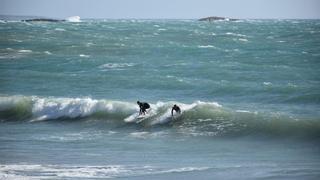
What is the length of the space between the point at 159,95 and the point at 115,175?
14.5 m

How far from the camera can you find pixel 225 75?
34.0 metres

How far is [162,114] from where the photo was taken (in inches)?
907

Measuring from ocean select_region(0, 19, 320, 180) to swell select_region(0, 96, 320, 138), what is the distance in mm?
39

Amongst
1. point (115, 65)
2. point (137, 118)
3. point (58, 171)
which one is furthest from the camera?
point (115, 65)

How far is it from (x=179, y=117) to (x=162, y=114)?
72cm

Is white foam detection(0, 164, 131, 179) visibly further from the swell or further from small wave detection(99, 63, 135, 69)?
small wave detection(99, 63, 135, 69)

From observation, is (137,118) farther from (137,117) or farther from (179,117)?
(179,117)

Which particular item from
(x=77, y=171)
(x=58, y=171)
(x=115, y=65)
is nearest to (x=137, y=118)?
(x=77, y=171)

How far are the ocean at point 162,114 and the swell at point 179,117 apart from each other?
39 millimetres

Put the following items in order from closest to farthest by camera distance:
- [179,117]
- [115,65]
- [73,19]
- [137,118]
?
1. [179,117]
2. [137,118]
3. [115,65]
4. [73,19]

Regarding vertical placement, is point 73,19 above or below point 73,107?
above

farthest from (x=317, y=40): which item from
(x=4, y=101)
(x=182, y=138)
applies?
(x=182, y=138)

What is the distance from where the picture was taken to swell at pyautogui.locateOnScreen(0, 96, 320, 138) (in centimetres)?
2019

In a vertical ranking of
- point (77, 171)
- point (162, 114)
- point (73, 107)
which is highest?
point (73, 107)
